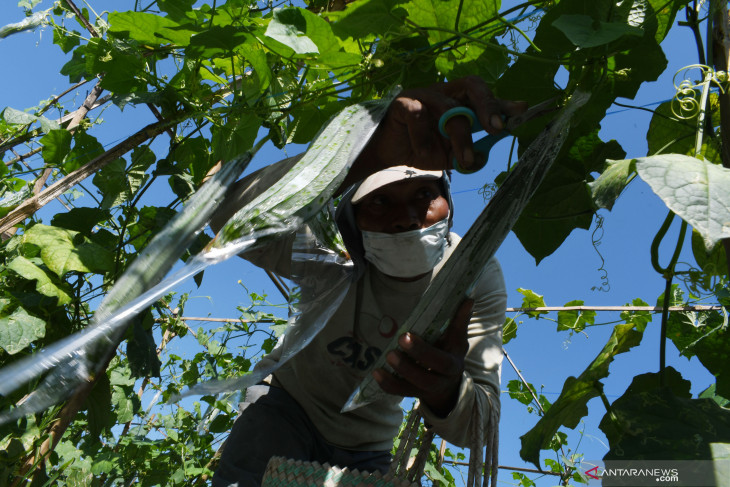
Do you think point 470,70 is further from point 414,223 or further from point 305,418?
point 305,418

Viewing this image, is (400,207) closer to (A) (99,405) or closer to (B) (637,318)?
(A) (99,405)

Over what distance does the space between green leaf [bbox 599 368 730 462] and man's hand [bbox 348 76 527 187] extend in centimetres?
37

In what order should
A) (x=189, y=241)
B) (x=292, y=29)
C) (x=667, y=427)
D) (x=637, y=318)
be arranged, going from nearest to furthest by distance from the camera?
1. (x=667, y=427)
2. (x=189, y=241)
3. (x=292, y=29)
4. (x=637, y=318)

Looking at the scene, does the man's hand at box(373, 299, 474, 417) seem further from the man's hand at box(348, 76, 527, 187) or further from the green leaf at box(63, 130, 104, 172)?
the green leaf at box(63, 130, 104, 172)

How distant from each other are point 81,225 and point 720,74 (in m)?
1.32

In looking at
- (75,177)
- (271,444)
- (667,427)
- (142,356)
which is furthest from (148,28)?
(667,427)

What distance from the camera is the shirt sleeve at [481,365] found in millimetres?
913

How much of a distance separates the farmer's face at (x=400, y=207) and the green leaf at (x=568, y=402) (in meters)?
0.41

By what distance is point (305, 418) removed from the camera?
1306 millimetres

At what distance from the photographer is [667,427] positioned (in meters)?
0.69

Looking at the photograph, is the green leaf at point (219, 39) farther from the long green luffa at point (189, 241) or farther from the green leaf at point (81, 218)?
the green leaf at point (81, 218)

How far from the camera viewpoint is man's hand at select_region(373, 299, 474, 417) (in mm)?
751

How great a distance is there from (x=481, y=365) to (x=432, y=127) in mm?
530

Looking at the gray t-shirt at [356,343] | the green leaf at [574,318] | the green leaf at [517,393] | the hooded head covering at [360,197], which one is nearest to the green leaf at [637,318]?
the green leaf at [574,318]
